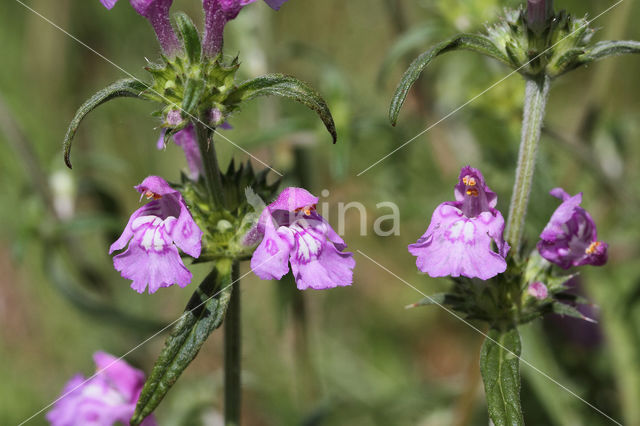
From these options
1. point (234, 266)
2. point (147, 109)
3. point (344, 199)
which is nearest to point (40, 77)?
point (147, 109)

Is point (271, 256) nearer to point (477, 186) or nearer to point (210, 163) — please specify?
point (210, 163)

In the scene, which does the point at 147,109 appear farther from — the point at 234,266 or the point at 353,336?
the point at 234,266

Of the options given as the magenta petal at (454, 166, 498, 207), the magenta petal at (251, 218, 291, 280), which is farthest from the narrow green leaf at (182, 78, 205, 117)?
the magenta petal at (454, 166, 498, 207)

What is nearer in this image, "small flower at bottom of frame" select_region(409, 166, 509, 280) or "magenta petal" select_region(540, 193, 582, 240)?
"small flower at bottom of frame" select_region(409, 166, 509, 280)

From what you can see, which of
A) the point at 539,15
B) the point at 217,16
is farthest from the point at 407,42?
the point at 217,16

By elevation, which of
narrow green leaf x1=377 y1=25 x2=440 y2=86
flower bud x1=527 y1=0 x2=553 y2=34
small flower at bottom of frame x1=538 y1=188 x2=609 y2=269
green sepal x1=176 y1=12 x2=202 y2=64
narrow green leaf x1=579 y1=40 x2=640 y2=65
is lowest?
small flower at bottom of frame x1=538 y1=188 x2=609 y2=269

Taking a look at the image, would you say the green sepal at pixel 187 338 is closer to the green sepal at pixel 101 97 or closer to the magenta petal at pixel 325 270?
the magenta petal at pixel 325 270

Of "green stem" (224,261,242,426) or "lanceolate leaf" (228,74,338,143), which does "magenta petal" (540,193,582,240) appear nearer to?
"lanceolate leaf" (228,74,338,143)

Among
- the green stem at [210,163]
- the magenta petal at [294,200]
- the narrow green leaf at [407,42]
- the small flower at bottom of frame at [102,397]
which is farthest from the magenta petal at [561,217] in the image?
the narrow green leaf at [407,42]
